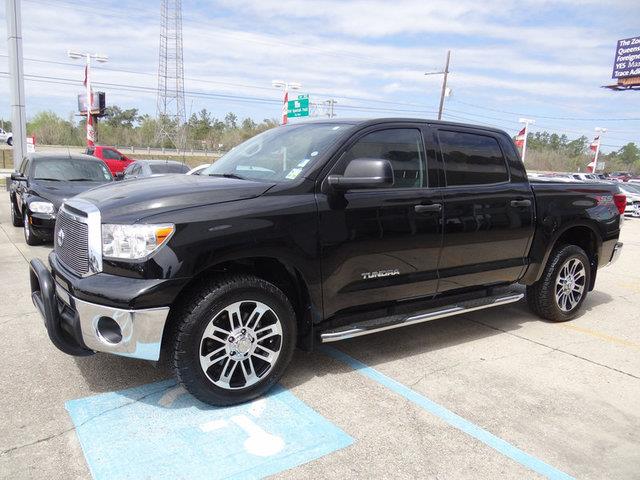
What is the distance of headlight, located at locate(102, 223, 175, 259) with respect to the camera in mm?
3006

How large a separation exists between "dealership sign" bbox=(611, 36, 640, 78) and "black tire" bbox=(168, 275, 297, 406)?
59.9m

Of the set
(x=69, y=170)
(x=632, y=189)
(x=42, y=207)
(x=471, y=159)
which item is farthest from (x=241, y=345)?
(x=632, y=189)

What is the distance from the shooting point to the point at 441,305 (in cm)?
445

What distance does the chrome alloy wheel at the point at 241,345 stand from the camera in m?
3.25

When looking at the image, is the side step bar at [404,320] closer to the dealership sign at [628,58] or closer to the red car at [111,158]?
the red car at [111,158]

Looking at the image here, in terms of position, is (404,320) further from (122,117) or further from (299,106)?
(122,117)

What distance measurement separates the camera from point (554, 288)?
17.4 feet

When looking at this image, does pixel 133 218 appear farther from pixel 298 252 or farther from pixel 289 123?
pixel 289 123

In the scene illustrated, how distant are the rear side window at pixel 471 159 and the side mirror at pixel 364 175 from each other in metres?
1.04

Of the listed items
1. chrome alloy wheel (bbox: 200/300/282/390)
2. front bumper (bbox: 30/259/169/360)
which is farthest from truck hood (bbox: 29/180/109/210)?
chrome alloy wheel (bbox: 200/300/282/390)

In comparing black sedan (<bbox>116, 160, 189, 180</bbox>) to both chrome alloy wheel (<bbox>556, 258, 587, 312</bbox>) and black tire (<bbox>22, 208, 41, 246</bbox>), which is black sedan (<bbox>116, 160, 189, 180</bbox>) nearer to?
black tire (<bbox>22, 208, 41, 246</bbox>)

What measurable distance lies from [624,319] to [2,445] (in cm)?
596

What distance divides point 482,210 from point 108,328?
3.12 meters

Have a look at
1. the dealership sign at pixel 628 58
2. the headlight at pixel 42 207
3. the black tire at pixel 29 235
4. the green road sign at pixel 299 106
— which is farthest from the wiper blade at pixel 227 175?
the dealership sign at pixel 628 58
